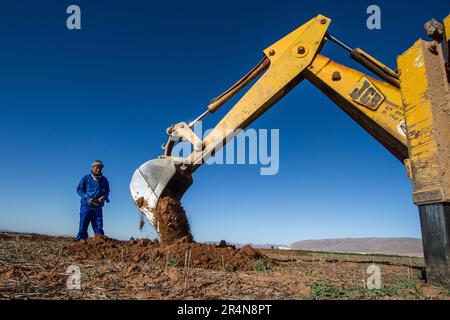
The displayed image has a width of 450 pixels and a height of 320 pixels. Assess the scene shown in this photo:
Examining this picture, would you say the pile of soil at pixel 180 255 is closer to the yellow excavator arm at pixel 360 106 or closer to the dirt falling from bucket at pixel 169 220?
the dirt falling from bucket at pixel 169 220

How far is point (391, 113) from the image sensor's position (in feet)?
14.3

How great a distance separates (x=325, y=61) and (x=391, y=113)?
51.1 inches

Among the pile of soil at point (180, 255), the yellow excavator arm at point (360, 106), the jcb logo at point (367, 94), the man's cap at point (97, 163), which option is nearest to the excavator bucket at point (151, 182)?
the yellow excavator arm at point (360, 106)

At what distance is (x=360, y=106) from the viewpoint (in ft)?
15.1

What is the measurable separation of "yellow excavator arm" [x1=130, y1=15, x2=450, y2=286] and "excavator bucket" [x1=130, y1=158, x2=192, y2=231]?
0.06 ft

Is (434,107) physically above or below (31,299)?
above

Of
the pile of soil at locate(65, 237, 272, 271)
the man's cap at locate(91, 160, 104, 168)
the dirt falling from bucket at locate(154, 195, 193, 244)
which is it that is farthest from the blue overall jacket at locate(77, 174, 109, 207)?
the dirt falling from bucket at locate(154, 195, 193, 244)

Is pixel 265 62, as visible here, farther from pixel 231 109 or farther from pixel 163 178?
pixel 163 178

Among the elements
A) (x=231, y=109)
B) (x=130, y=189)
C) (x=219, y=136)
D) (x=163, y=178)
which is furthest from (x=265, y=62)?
(x=130, y=189)

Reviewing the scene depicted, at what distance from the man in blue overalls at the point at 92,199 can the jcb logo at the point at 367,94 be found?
6146 millimetres

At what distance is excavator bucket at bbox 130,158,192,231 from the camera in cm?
583

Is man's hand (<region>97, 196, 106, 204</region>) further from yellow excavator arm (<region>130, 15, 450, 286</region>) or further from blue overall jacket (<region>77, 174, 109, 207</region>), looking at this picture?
yellow excavator arm (<region>130, 15, 450, 286</region>)
